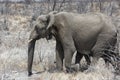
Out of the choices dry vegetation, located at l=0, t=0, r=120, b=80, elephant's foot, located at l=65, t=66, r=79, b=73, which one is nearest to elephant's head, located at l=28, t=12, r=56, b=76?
dry vegetation, located at l=0, t=0, r=120, b=80

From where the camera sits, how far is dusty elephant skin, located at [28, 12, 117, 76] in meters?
9.58

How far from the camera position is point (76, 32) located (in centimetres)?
966

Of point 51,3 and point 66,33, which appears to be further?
point 51,3

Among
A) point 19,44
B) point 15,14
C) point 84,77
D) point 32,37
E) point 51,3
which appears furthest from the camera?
point 15,14

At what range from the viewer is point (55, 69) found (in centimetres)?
1013

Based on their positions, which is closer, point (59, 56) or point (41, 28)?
point (41, 28)

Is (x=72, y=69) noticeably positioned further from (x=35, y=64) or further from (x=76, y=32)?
(x=35, y=64)

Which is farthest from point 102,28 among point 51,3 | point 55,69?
point 51,3

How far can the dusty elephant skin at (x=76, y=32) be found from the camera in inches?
377

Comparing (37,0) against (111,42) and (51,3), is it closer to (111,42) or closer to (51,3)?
(51,3)

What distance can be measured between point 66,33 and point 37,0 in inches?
622

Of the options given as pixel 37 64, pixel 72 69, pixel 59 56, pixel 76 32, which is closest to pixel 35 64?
pixel 37 64

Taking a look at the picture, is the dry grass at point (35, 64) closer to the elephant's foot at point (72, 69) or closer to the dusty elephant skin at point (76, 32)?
the elephant's foot at point (72, 69)

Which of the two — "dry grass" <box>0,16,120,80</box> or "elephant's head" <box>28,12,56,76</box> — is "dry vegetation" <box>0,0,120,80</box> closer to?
"dry grass" <box>0,16,120,80</box>
